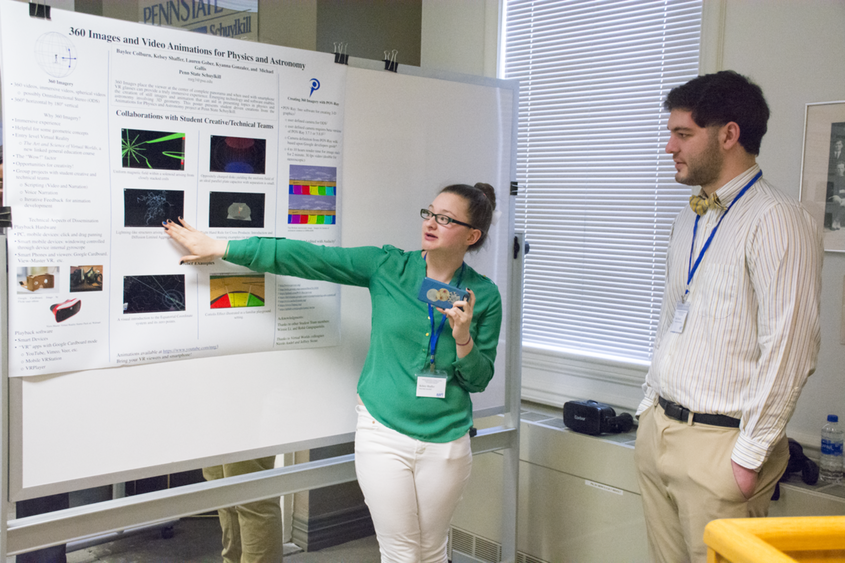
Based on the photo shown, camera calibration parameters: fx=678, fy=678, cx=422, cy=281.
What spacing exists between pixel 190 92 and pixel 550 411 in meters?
2.18

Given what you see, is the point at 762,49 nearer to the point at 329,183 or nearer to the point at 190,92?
the point at 329,183

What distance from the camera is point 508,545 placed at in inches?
107

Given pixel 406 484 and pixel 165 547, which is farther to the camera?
pixel 165 547

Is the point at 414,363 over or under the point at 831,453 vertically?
over

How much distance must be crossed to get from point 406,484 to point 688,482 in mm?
761

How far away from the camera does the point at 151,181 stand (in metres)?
1.76

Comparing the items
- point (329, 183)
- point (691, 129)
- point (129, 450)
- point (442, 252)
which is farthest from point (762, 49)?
point (129, 450)

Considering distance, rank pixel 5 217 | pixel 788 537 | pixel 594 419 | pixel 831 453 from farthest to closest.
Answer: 1. pixel 594 419
2. pixel 831 453
3. pixel 5 217
4. pixel 788 537

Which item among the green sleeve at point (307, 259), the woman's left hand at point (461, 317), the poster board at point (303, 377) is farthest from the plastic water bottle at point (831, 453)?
the green sleeve at point (307, 259)

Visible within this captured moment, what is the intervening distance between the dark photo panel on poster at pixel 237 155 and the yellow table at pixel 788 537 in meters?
1.51

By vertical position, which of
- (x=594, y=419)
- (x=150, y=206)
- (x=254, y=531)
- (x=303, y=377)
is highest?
(x=150, y=206)

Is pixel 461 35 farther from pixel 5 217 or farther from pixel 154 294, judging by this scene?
pixel 5 217

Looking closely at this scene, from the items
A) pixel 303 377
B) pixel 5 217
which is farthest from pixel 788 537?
pixel 5 217

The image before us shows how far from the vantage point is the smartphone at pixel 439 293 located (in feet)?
6.15
